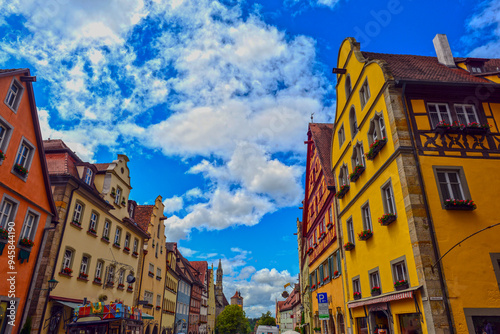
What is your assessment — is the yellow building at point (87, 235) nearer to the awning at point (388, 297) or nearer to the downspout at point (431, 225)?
the awning at point (388, 297)

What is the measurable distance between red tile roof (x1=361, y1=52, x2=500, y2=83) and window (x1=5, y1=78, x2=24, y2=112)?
17401 mm

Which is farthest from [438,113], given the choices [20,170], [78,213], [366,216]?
[78,213]

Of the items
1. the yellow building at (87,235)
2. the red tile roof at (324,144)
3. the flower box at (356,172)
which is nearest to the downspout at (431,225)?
the flower box at (356,172)

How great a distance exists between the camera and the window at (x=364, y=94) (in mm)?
17203

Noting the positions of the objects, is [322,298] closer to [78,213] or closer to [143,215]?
[78,213]

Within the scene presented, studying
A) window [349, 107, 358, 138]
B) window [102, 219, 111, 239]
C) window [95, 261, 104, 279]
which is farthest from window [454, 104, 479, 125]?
window [95, 261, 104, 279]

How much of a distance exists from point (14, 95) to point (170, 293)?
3340 centimetres

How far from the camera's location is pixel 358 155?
60.0ft

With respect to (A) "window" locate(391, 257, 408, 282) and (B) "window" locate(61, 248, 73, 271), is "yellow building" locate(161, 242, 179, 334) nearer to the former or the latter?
(B) "window" locate(61, 248, 73, 271)

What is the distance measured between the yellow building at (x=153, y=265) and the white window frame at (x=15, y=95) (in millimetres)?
20455

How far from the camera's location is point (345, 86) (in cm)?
2075

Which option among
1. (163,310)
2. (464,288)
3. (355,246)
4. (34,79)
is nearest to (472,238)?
(464,288)

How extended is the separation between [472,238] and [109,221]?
2292 centimetres

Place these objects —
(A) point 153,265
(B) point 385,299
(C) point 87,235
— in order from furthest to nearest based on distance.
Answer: (A) point 153,265 < (C) point 87,235 < (B) point 385,299
